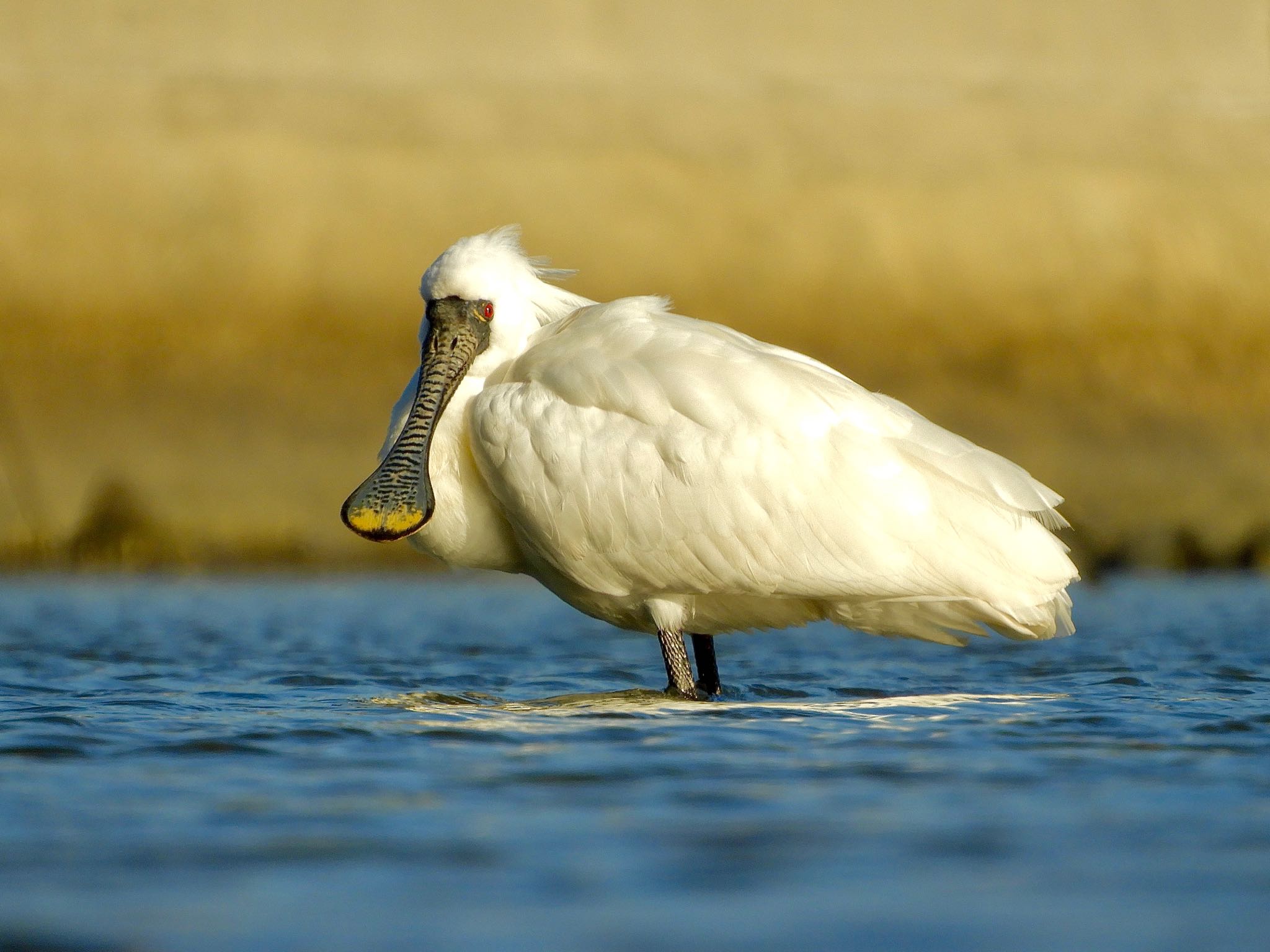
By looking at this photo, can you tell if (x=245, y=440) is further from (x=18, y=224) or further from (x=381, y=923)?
(x=381, y=923)

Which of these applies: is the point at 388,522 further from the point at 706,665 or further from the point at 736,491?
the point at 706,665

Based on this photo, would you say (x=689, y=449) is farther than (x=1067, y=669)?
No

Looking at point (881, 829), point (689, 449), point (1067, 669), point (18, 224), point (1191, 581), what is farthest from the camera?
Result: point (18, 224)

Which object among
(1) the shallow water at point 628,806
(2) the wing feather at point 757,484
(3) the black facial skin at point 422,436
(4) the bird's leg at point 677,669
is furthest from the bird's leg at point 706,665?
(3) the black facial skin at point 422,436

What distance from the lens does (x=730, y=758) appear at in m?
7.25

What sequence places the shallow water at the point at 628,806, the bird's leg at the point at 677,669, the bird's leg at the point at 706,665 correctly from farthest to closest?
1. the bird's leg at the point at 706,665
2. the bird's leg at the point at 677,669
3. the shallow water at the point at 628,806

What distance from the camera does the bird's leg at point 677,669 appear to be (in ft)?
30.6

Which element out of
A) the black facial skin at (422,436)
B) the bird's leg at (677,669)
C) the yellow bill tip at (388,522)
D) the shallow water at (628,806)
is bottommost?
the shallow water at (628,806)

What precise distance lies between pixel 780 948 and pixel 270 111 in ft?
74.0

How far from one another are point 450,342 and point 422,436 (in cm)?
61

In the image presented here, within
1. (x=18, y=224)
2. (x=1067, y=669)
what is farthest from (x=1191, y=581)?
(x=18, y=224)

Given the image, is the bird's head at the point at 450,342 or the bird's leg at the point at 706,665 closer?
the bird's head at the point at 450,342

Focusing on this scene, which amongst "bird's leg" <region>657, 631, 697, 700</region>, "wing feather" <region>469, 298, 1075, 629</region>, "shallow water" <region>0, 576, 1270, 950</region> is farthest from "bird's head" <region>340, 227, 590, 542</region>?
"bird's leg" <region>657, 631, 697, 700</region>

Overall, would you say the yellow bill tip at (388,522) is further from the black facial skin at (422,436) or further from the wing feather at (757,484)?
the wing feather at (757,484)
